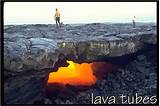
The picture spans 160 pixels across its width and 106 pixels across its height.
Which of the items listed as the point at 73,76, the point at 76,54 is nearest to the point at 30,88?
the point at 73,76

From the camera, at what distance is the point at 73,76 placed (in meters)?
8.02

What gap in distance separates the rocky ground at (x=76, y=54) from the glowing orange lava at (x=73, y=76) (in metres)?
0.11

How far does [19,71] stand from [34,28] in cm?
66

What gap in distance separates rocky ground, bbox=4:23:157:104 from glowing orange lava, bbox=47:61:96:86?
0.11m

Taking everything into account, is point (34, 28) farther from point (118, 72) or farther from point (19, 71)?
point (118, 72)

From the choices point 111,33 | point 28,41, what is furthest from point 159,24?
point 28,41

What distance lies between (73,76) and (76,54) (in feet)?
1.07

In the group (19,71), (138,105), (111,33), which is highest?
(111,33)

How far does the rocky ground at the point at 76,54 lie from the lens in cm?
796

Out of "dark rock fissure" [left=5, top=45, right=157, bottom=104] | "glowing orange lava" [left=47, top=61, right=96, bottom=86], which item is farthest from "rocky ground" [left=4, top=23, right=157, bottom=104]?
"glowing orange lava" [left=47, top=61, right=96, bottom=86]

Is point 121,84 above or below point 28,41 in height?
below

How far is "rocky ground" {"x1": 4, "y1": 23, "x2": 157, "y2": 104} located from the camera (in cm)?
796

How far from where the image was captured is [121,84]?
8109mm

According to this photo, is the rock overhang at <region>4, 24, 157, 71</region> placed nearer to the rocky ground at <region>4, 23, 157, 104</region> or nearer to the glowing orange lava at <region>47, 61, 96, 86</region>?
the rocky ground at <region>4, 23, 157, 104</region>
